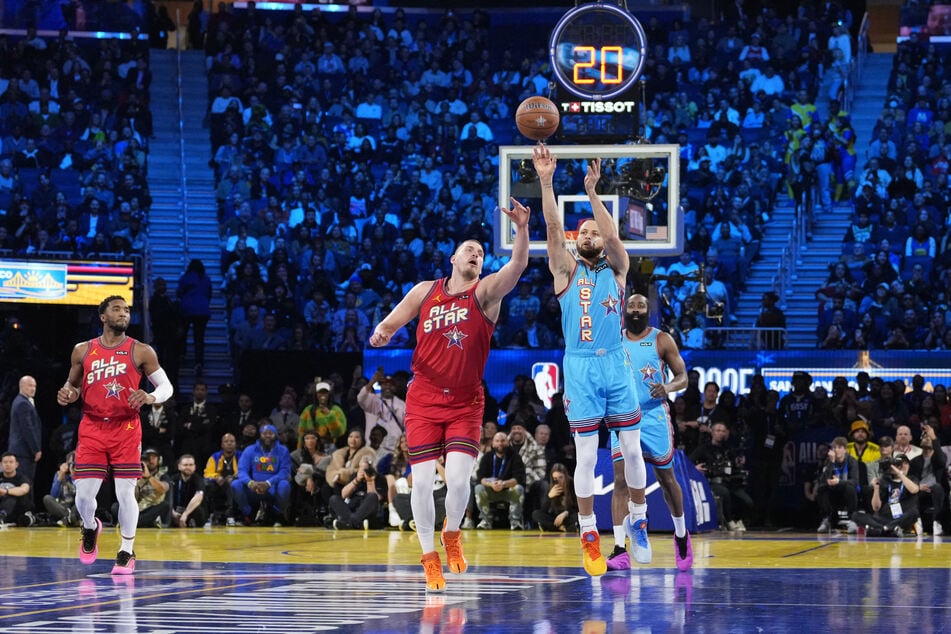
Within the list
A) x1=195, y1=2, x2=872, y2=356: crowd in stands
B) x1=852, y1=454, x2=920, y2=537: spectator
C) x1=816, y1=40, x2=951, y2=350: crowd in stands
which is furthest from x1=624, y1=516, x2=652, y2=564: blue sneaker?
x1=195, y1=2, x2=872, y2=356: crowd in stands

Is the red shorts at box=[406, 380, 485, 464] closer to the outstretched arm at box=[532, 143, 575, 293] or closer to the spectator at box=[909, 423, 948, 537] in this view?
the outstretched arm at box=[532, 143, 575, 293]

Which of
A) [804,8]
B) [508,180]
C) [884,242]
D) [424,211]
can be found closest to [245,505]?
[508,180]

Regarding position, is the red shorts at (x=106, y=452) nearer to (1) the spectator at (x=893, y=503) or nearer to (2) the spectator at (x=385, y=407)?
(2) the spectator at (x=385, y=407)

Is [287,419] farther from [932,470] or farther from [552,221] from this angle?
[552,221]

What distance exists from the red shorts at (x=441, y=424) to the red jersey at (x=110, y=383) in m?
3.16

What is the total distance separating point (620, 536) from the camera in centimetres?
1115

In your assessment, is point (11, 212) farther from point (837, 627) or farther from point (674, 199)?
point (837, 627)

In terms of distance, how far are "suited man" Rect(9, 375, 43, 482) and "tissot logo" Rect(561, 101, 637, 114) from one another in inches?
303

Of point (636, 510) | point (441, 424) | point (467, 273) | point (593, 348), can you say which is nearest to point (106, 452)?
point (441, 424)

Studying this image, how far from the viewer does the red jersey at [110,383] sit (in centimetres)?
1172

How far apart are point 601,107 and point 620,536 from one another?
8.66m

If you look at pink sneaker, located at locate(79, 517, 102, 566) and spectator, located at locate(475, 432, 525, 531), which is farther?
spectator, located at locate(475, 432, 525, 531)

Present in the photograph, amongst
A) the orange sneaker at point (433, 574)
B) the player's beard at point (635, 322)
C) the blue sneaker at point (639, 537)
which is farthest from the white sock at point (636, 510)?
the orange sneaker at point (433, 574)

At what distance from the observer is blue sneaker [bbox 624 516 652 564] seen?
11250mm
